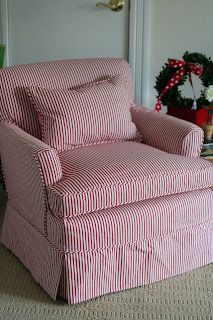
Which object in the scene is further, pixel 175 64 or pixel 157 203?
pixel 175 64

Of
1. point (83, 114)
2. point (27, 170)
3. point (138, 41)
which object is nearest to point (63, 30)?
point (138, 41)

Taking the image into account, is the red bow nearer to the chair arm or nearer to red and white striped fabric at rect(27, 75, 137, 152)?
red and white striped fabric at rect(27, 75, 137, 152)

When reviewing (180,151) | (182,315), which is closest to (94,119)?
(180,151)

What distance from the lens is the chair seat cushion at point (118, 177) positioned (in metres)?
1.97

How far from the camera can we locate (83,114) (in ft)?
7.64

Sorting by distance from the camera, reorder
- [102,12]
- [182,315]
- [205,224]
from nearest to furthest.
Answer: [182,315]
[205,224]
[102,12]

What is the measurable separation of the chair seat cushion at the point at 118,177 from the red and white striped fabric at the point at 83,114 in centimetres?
7

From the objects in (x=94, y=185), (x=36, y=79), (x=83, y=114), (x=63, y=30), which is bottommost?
(x=94, y=185)

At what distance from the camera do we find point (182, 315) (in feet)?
6.53

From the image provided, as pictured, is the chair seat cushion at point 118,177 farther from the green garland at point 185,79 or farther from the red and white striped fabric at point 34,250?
the green garland at point 185,79

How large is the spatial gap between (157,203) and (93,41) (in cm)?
158

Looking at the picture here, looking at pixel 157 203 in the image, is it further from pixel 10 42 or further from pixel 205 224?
pixel 10 42

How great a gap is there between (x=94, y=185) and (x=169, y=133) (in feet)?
1.88

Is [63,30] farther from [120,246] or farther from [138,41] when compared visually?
[120,246]
